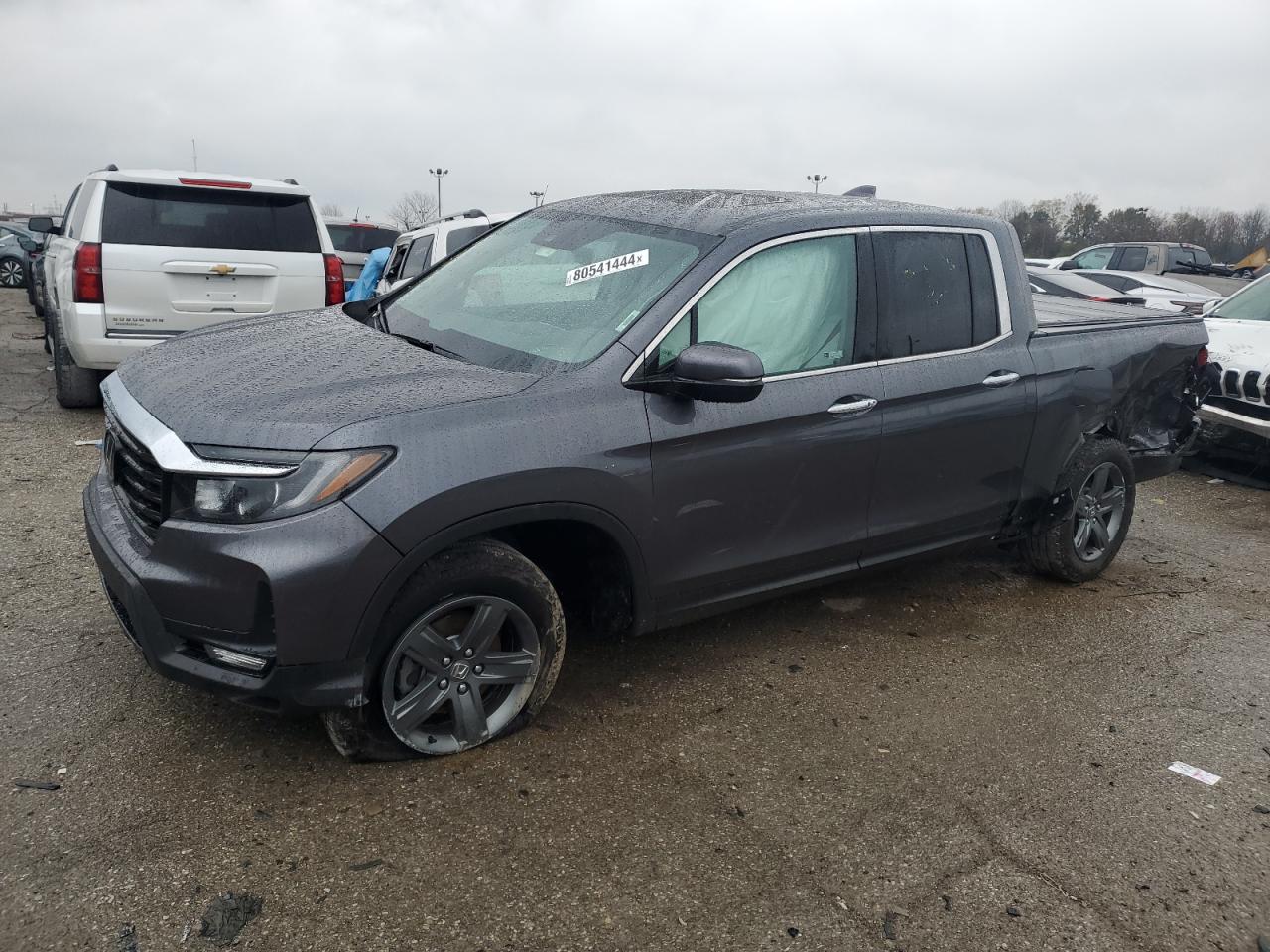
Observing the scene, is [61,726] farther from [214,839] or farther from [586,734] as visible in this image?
[586,734]

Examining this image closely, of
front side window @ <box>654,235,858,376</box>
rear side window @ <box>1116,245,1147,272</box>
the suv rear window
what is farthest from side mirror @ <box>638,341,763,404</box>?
rear side window @ <box>1116,245,1147,272</box>

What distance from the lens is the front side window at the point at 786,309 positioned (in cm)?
337

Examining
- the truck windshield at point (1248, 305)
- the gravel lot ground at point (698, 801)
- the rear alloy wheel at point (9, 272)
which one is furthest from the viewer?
the rear alloy wheel at point (9, 272)

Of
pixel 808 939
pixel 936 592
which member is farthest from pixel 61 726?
pixel 936 592

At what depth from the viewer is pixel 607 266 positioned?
3.57m

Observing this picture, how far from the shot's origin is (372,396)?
2.87 m

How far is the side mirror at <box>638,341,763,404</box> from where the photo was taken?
308 cm

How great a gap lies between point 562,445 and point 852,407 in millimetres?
1212

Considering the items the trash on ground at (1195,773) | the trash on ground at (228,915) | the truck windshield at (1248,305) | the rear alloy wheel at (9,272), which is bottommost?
the rear alloy wheel at (9,272)

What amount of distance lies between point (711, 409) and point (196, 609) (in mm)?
1653

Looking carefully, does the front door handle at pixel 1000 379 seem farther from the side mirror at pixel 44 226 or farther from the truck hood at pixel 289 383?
the side mirror at pixel 44 226

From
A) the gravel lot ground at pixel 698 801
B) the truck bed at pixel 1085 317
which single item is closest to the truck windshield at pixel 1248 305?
the truck bed at pixel 1085 317

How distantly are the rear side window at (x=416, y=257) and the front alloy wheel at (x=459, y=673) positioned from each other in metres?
6.48

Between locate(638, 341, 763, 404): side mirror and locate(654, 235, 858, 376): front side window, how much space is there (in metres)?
0.12
